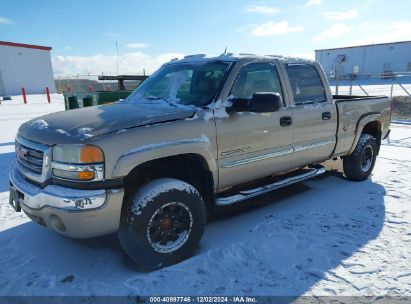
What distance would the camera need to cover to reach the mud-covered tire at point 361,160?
536 centimetres

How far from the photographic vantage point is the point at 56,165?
2.79m

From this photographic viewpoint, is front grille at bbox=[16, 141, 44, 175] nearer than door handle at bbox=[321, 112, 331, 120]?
Yes

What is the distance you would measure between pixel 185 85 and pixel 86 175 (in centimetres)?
164

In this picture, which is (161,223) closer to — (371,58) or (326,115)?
(326,115)

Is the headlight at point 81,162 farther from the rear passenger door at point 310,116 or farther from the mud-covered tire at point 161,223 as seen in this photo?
the rear passenger door at point 310,116

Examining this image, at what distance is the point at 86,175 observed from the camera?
8.86ft

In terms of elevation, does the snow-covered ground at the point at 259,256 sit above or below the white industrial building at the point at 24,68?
below

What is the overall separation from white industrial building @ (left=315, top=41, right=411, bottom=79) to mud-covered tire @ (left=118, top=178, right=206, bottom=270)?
40782 millimetres

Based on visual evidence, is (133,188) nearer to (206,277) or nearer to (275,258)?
(206,277)

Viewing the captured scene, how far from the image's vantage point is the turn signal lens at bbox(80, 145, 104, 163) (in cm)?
266

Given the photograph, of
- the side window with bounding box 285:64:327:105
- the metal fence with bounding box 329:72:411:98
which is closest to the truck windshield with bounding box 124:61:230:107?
the side window with bounding box 285:64:327:105

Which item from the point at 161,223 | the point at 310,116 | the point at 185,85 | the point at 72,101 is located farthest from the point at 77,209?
the point at 72,101

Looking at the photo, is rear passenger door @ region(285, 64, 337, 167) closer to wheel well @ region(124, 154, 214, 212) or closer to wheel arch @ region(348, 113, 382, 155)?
wheel arch @ region(348, 113, 382, 155)

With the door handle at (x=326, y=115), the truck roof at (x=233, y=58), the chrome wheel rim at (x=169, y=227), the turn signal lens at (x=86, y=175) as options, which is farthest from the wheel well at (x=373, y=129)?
the turn signal lens at (x=86, y=175)
